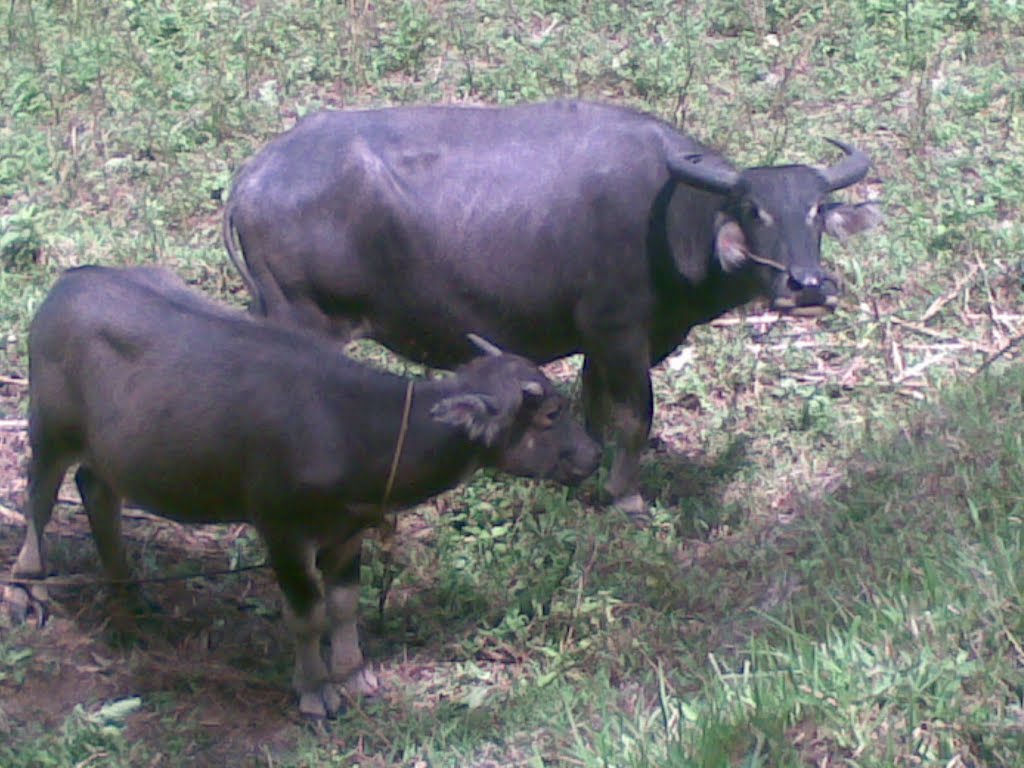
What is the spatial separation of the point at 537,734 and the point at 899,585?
46.5 inches

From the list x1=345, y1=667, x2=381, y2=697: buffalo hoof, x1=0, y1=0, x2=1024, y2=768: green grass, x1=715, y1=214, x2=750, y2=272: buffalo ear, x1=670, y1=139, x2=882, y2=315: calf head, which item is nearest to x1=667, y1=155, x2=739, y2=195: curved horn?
x1=670, y1=139, x2=882, y2=315: calf head

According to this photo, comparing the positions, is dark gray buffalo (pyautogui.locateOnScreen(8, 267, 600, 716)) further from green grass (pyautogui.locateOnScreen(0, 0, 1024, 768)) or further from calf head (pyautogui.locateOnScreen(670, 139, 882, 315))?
calf head (pyautogui.locateOnScreen(670, 139, 882, 315))

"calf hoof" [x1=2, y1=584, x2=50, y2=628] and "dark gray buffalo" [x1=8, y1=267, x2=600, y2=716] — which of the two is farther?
"calf hoof" [x1=2, y1=584, x2=50, y2=628]

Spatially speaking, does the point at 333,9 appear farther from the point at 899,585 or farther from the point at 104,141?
the point at 899,585

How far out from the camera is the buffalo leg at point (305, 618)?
5.28m

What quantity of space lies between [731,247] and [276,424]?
6.38 ft

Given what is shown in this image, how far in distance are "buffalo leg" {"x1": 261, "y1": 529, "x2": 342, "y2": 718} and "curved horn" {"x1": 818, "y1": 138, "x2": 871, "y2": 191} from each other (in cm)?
251

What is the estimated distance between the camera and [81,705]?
5.37 m

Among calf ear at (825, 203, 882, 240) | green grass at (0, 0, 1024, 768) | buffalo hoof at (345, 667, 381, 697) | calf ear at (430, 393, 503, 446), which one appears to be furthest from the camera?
calf ear at (825, 203, 882, 240)

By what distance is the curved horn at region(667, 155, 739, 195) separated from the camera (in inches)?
235

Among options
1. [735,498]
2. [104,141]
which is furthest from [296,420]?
[104,141]

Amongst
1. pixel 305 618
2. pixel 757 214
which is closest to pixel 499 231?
pixel 757 214

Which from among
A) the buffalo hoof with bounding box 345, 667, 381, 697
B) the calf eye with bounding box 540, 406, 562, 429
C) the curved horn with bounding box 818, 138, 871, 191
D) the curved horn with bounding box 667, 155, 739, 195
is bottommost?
the buffalo hoof with bounding box 345, 667, 381, 697

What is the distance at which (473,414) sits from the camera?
509 cm
